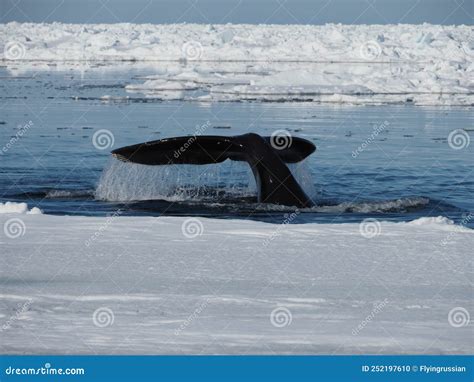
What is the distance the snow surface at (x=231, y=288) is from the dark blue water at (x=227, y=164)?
9.12 ft

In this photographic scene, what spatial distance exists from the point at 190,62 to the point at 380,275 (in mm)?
54047

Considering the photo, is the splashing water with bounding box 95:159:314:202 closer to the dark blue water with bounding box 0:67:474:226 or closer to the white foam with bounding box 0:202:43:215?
the dark blue water with bounding box 0:67:474:226

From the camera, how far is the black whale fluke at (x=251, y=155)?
10391mm

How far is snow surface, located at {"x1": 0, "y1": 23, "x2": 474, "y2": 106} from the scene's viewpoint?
34906 mm

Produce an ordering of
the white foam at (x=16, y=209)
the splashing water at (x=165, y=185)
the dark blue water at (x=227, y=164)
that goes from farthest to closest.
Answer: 1. the splashing water at (x=165, y=185)
2. the dark blue water at (x=227, y=164)
3. the white foam at (x=16, y=209)

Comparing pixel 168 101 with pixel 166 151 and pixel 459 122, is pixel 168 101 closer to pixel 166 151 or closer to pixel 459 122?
pixel 459 122

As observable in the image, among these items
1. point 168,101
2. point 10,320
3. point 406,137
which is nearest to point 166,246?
point 10,320

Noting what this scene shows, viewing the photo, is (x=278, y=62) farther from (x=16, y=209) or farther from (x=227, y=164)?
(x=16, y=209)

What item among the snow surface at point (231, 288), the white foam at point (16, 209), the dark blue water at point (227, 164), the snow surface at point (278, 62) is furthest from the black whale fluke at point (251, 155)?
the snow surface at point (278, 62)

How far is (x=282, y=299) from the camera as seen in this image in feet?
19.0

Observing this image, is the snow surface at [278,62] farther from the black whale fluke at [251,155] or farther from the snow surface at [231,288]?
the snow surface at [231,288]

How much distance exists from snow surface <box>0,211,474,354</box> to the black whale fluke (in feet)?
5.75

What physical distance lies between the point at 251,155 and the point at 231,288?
5.07m

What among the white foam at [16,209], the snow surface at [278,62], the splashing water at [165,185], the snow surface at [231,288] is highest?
the snow surface at [278,62]
